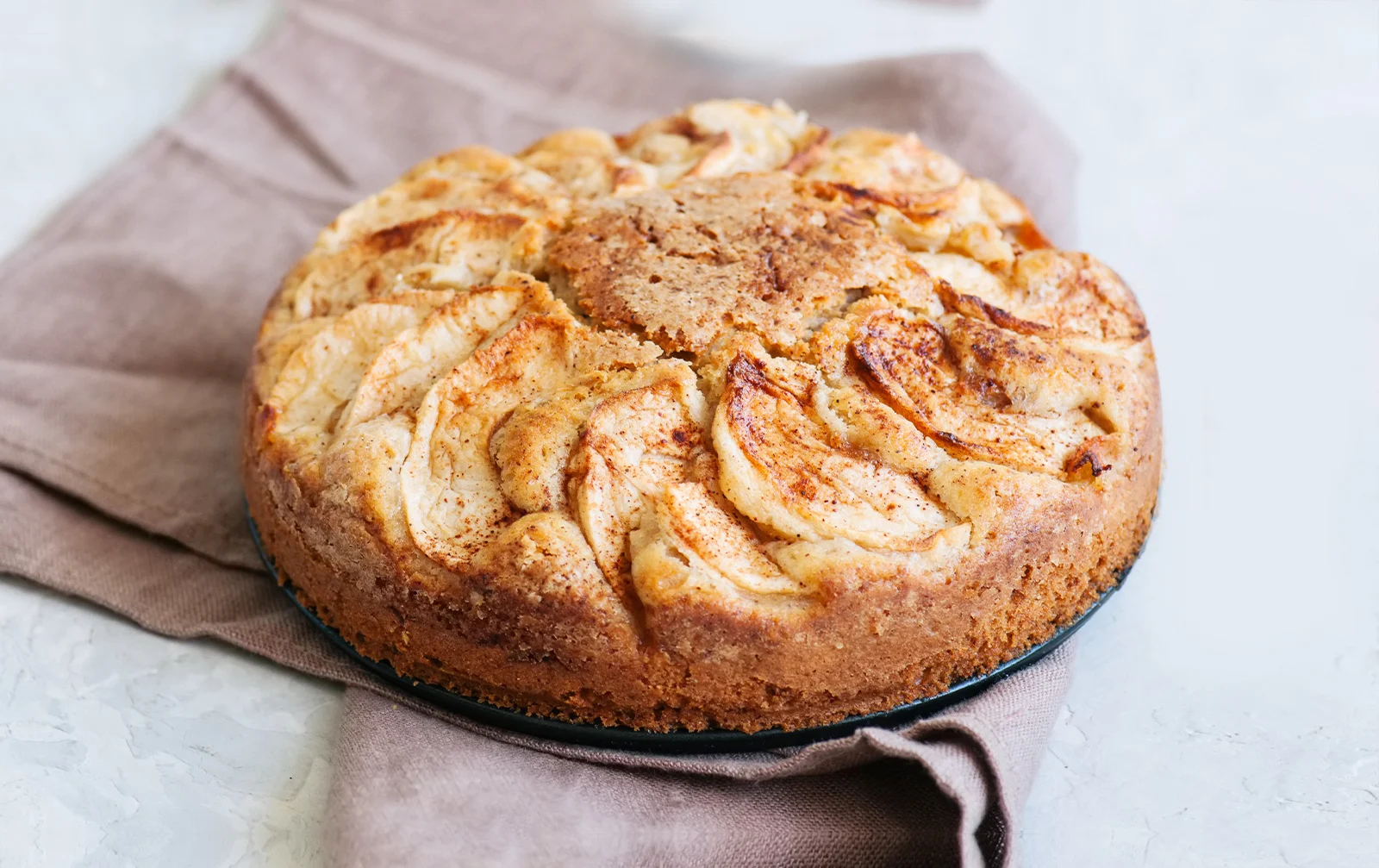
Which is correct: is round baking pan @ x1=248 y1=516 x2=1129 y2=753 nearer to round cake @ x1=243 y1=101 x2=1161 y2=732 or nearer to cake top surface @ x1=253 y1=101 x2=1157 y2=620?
round cake @ x1=243 y1=101 x2=1161 y2=732

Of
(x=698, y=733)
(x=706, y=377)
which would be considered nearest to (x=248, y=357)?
(x=706, y=377)

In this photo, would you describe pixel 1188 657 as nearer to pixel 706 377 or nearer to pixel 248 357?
pixel 706 377

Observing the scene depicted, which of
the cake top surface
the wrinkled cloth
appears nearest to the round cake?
the cake top surface

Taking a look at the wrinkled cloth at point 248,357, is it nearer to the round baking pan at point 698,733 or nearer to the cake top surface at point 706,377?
the round baking pan at point 698,733

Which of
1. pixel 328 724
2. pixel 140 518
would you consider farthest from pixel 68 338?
pixel 328 724

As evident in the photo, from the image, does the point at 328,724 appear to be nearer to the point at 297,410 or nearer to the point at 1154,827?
the point at 297,410

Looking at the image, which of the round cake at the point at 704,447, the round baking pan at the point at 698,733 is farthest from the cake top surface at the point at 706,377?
the round baking pan at the point at 698,733
